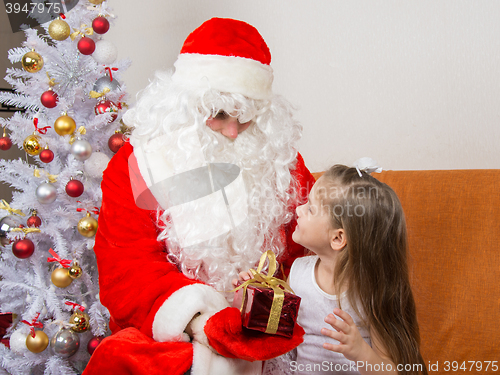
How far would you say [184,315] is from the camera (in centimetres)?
109

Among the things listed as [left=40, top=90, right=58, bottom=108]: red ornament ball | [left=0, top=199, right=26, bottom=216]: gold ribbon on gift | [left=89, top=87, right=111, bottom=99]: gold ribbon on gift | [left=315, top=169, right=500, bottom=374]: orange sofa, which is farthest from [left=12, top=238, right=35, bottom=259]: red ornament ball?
[left=315, top=169, right=500, bottom=374]: orange sofa

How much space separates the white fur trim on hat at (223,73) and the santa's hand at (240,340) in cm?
72

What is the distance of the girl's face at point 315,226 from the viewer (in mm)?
1228

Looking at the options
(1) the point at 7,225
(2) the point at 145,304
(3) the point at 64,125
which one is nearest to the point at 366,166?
(2) the point at 145,304

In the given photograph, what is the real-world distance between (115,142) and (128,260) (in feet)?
2.57

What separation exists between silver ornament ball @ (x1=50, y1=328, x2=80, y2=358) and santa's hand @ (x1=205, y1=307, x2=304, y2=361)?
0.99 m

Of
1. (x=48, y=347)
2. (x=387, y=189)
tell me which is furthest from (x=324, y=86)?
(x=48, y=347)

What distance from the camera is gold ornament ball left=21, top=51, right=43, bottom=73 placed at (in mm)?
1707

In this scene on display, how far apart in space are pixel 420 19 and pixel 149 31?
78.5 inches

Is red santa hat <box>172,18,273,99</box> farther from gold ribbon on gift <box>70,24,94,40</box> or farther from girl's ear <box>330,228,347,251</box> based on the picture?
gold ribbon on gift <box>70,24,94,40</box>

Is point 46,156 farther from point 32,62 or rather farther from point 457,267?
point 457,267

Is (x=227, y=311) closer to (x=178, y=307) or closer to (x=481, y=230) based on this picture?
(x=178, y=307)

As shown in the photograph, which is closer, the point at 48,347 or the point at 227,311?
the point at 227,311

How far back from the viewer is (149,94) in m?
1.40
